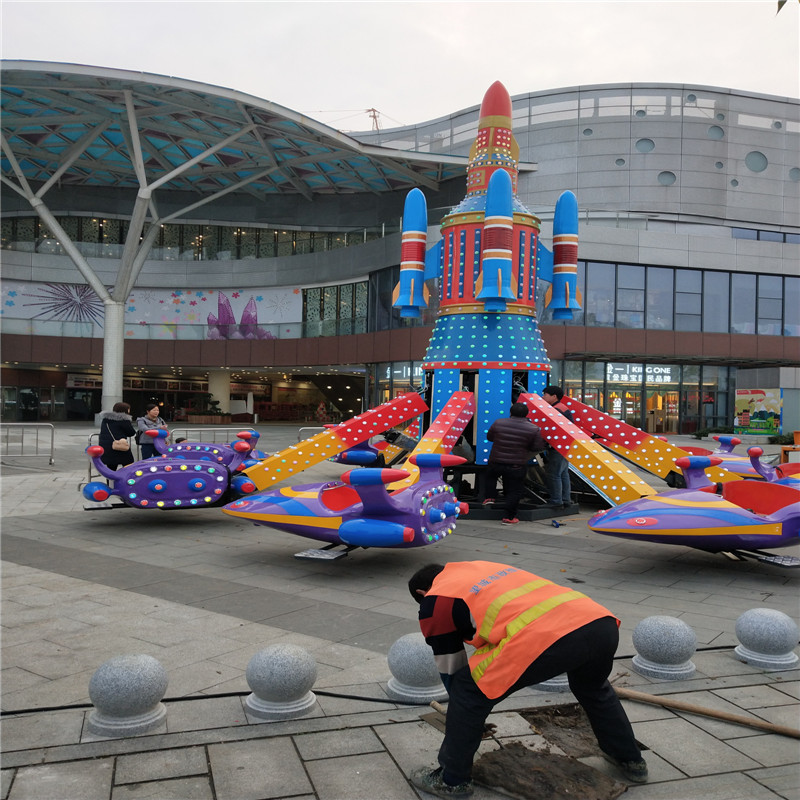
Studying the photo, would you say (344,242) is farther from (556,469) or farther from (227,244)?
(556,469)

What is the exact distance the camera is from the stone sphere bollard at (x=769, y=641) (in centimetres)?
488

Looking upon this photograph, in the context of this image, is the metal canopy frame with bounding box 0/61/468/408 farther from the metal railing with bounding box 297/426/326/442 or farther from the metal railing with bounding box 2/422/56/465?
the metal railing with bounding box 297/426/326/442

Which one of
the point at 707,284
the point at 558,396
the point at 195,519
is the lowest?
the point at 195,519

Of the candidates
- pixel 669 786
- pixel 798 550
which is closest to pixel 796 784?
pixel 669 786

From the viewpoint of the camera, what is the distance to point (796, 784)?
3.37m

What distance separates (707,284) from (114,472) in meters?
26.7

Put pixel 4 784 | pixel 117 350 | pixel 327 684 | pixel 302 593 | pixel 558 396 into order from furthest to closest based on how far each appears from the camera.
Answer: pixel 117 350
pixel 558 396
pixel 302 593
pixel 327 684
pixel 4 784

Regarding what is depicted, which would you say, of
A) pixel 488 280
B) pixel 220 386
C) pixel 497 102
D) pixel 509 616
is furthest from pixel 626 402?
pixel 509 616

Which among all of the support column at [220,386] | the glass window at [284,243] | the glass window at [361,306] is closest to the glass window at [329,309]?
the glass window at [361,306]

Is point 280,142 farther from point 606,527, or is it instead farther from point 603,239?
point 606,527

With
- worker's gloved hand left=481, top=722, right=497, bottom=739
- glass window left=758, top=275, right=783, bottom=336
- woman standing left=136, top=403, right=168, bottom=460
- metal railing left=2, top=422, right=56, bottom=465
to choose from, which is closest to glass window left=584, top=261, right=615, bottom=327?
glass window left=758, top=275, right=783, bottom=336

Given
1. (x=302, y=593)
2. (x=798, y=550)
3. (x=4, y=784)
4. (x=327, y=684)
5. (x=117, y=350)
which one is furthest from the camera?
(x=117, y=350)

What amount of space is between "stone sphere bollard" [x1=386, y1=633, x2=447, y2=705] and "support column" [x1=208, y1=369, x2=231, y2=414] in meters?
37.6

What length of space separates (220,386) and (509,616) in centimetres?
3937
